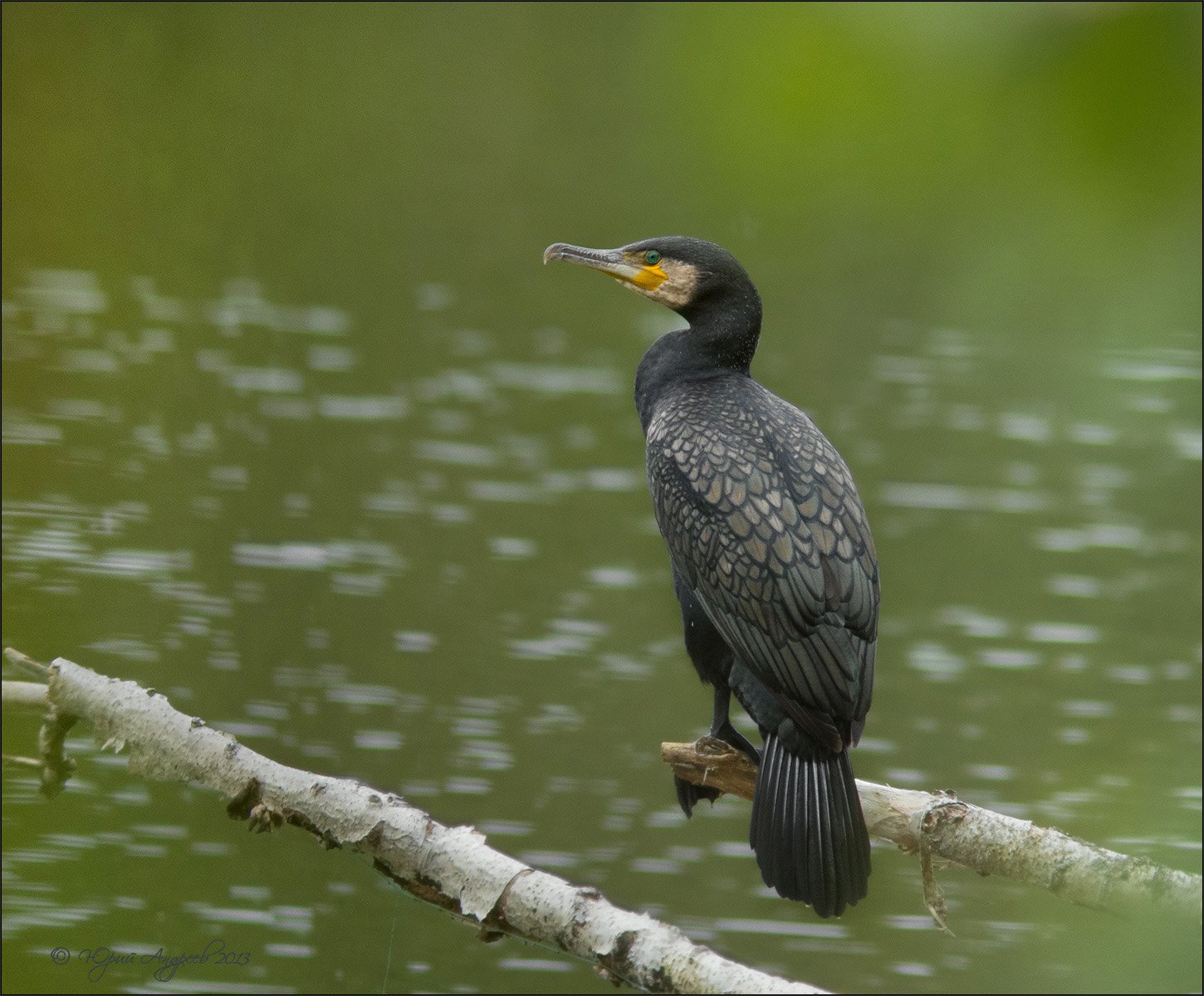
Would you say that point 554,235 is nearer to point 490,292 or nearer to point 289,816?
point 490,292

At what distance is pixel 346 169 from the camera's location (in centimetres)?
1641

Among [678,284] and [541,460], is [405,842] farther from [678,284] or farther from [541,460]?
[541,460]

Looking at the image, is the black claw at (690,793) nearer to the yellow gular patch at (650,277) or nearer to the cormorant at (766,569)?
the cormorant at (766,569)

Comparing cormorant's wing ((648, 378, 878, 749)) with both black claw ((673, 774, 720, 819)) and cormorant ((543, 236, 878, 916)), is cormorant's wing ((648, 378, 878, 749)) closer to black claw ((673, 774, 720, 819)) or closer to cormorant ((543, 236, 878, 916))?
cormorant ((543, 236, 878, 916))

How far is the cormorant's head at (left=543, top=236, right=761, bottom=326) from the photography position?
380 cm

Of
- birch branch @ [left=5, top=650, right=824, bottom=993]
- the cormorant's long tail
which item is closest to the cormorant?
the cormorant's long tail

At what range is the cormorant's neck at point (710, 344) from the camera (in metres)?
3.81

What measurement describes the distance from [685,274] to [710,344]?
17 centimetres

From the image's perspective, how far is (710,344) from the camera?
383 cm

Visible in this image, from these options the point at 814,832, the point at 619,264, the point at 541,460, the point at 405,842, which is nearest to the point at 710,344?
the point at 619,264

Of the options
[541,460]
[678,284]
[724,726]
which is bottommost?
[724,726]

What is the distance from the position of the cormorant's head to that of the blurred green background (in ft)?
0.47

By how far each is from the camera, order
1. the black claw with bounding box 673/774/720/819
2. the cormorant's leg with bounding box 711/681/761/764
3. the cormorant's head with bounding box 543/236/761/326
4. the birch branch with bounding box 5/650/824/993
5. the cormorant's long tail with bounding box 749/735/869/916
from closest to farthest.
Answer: the birch branch with bounding box 5/650/824/993 < the cormorant's long tail with bounding box 749/735/869/916 < the cormorant's leg with bounding box 711/681/761/764 < the black claw with bounding box 673/774/720/819 < the cormorant's head with bounding box 543/236/761/326

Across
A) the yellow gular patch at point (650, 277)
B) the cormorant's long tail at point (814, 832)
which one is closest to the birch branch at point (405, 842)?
the cormorant's long tail at point (814, 832)
